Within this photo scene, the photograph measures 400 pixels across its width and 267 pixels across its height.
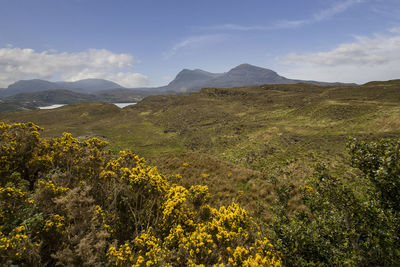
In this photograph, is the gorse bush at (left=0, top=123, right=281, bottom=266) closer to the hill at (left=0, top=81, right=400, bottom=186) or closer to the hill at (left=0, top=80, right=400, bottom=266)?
the hill at (left=0, top=80, right=400, bottom=266)

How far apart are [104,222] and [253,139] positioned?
35.3 m

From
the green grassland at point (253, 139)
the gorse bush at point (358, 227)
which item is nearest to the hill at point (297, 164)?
the gorse bush at point (358, 227)

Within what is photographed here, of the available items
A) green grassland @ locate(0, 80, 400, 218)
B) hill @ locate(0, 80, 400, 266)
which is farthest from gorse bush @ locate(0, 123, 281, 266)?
green grassland @ locate(0, 80, 400, 218)

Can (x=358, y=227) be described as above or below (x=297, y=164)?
above

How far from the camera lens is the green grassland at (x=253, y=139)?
15453mm

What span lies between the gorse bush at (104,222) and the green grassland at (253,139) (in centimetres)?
360

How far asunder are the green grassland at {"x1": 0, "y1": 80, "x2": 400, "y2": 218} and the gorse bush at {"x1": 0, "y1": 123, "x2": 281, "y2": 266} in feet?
11.8

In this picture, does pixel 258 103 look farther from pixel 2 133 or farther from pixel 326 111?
pixel 2 133

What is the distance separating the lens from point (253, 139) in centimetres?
3800

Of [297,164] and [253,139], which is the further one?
[253,139]

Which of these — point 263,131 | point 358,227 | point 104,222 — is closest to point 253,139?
point 263,131

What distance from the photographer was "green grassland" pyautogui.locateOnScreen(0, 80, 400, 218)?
608 inches

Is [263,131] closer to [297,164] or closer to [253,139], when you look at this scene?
[253,139]

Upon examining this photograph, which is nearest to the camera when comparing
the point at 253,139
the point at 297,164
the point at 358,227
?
the point at 358,227
